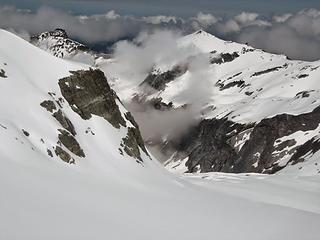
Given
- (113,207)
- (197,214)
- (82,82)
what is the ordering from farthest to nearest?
(82,82), (197,214), (113,207)

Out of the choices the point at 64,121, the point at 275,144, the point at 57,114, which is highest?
the point at 275,144

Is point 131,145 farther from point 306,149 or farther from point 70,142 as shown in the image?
point 306,149

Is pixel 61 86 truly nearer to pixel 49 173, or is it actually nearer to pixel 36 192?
pixel 49 173

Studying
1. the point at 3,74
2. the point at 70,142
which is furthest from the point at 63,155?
the point at 3,74

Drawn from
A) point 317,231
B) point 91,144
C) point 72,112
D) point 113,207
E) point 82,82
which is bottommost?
point 317,231

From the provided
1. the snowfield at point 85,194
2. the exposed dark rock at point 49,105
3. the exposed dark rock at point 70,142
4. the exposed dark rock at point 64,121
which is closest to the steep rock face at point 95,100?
the snowfield at point 85,194

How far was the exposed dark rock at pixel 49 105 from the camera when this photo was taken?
53.1 meters

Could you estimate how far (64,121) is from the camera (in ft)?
178

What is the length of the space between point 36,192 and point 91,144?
101 ft

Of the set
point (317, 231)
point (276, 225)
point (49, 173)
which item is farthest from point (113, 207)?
point (317, 231)

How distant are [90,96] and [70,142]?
17.1m

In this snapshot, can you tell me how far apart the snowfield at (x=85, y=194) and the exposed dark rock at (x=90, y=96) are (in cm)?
138

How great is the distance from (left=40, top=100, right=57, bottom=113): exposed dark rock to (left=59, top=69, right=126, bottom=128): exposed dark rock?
632 centimetres

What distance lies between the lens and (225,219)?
32906mm
